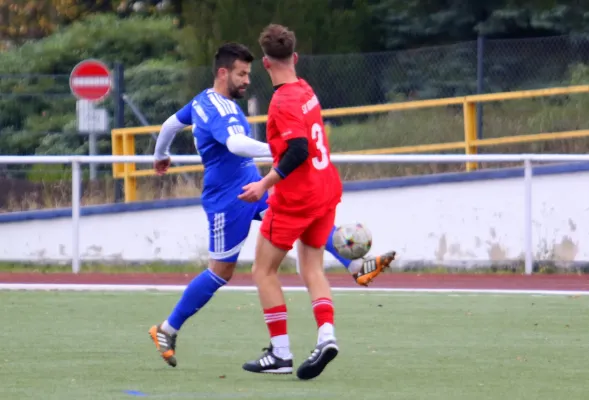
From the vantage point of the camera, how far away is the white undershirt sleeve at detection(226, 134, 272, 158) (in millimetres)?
7320

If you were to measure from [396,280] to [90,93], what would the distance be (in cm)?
747

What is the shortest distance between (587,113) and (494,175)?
13.4ft

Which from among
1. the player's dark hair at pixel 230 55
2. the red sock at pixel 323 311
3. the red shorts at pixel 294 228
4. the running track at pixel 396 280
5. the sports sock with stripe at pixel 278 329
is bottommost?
the running track at pixel 396 280

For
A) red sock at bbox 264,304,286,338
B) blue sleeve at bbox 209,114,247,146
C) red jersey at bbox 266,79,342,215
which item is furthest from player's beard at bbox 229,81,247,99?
red sock at bbox 264,304,286,338

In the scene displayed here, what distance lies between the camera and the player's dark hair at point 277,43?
23.2ft

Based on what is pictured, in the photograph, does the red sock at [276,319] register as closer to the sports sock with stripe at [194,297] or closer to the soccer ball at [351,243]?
the soccer ball at [351,243]

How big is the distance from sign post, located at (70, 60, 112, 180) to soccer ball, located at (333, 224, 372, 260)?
479 inches

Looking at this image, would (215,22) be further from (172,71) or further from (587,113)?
(587,113)

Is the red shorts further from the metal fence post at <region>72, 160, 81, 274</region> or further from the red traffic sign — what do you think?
the red traffic sign

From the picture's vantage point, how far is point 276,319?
7367 millimetres

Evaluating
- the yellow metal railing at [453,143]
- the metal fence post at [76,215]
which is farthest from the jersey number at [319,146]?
the yellow metal railing at [453,143]

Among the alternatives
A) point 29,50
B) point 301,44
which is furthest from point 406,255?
point 29,50

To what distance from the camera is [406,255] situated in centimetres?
1462

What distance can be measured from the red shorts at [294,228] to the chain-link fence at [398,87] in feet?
30.0
